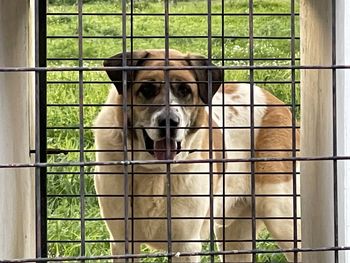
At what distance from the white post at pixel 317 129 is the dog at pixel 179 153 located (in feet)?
1.25

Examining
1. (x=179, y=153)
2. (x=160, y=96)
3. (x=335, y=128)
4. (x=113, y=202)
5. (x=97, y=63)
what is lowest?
(x=113, y=202)

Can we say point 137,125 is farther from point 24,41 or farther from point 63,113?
point 63,113

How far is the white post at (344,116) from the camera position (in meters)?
2.76

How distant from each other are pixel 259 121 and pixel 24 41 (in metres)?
2.02

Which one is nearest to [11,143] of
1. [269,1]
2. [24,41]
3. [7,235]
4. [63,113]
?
[7,235]

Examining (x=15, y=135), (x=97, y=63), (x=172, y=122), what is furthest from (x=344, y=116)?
(x=97, y=63)

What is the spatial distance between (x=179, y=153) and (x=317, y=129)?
1.35 m

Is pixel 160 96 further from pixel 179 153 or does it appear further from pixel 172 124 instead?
pixel 179 153

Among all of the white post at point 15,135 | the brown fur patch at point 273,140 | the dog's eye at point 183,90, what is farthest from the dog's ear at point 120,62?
the brown fur patch at point 273,140

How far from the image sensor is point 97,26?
23.0 feet

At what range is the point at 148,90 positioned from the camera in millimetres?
4594

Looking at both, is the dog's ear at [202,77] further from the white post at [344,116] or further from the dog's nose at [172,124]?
the white post at [344,116]

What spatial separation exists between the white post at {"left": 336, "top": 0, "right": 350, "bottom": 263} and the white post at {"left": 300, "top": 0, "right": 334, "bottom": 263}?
0.85 ft
